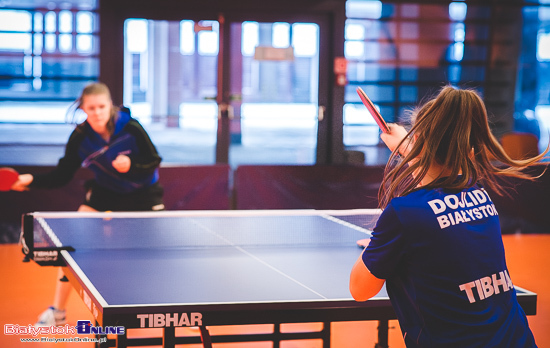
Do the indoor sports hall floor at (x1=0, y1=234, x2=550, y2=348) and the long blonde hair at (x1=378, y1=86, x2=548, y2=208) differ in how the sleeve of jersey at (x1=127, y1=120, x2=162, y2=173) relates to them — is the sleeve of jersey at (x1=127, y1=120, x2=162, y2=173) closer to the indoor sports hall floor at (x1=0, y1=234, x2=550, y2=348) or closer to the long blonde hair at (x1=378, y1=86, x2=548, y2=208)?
the indoor sports hall floor at (x1=0, y1=234, x2=550, y2=348)

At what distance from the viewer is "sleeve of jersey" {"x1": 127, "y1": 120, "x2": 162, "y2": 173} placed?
12.3 feet

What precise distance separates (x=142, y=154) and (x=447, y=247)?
2.60m

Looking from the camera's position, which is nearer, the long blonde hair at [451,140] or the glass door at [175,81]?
the long blonde hair at [451,140]

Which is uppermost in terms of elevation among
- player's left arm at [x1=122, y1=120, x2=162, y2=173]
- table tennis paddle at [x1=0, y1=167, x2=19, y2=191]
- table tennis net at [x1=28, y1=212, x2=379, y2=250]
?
player's left arm at [x1=122, y1=120, x2=162, y2=173]

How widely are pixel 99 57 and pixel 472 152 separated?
19.7ft

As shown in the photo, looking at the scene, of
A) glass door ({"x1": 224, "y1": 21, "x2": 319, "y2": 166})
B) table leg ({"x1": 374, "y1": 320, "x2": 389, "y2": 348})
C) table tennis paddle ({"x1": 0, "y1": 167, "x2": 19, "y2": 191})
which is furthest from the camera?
glass door ({"x1": 224, "y1": 21, "x2": 319, "y2": 166})

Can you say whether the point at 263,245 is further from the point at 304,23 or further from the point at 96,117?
the point at 304,23

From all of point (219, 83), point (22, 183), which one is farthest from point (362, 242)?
point (219, 83)

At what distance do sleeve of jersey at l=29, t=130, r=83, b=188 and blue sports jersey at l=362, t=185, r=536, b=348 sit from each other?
258cm

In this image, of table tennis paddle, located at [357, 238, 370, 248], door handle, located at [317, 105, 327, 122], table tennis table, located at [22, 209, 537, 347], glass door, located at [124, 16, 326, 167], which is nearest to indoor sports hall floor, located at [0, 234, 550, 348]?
table tennis table, located at [22, 209, 537, 347]

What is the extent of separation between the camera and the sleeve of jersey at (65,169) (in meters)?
3.70

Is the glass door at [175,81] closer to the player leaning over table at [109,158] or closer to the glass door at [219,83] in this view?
the glass door at [219,83]

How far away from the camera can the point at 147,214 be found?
3160mm

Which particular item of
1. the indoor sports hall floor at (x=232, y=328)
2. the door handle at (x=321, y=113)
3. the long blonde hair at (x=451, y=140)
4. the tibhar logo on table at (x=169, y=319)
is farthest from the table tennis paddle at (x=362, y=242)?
the door handle at (x=321, y=113)
